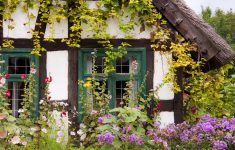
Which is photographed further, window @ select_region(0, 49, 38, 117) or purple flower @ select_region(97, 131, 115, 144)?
window @ select_region(0, 49, 38, 117)

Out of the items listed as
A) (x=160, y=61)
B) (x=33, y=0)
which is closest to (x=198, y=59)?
(x=160, y=61)

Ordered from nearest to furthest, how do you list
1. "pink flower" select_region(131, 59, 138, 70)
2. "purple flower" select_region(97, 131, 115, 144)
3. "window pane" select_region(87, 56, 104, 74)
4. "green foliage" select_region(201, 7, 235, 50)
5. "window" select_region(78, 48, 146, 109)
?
"purple flower" select_region(97, 131, 115, 144) → "pink flower" select_region(131, 59, 138, 70) → "window" select_region(78, 48, 146, 109) → "window pane" select_region(87, 56, 104, 74) → "green foliage" select_region(201, 7, 235, 50)

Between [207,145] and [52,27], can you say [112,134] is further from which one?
[52,27]

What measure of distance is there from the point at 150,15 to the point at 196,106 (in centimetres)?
186

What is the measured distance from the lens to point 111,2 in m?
7.94

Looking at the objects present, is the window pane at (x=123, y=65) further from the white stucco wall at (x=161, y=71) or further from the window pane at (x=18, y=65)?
the window pane at (x=18, y=65)

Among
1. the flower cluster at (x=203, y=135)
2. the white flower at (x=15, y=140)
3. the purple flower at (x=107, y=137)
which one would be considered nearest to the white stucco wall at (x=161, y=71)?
the flower cluster at (x=203, y=135)

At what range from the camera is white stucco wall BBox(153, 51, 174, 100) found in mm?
8125

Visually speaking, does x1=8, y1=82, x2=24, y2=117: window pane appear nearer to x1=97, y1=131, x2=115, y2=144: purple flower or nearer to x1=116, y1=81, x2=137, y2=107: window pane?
x1=116, y1=81, x2=137, y2=107: window pane

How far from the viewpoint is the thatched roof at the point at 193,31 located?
788 centimetres

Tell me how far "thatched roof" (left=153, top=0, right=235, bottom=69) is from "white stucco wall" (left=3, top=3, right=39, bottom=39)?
2078mm

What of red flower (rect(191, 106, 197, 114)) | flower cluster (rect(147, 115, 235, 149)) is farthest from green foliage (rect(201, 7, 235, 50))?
flower cluster (rect(147, 115, 235, 149))

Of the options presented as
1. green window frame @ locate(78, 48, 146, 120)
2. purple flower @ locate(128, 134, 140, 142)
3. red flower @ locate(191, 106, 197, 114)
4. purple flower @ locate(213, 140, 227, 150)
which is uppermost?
green window frame @ locate(78, 48, 146, 120)

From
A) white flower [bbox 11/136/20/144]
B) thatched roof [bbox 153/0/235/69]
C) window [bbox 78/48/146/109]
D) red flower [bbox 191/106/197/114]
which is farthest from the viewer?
red flower [bbox 191/106/197/114]
